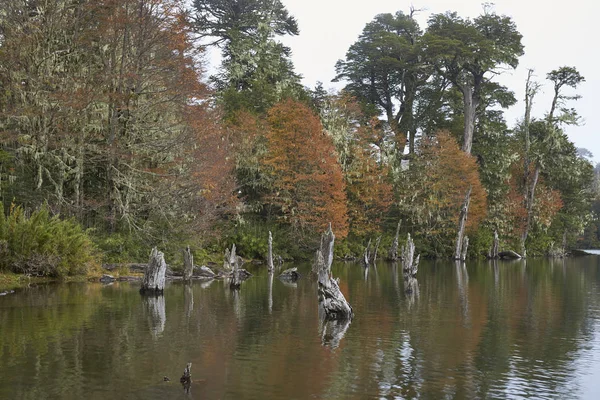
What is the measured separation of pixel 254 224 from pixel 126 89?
1624 centimetres

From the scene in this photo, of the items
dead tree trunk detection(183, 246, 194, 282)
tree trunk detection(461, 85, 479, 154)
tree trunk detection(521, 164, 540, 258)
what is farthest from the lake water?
tree trunk detection(521, 164, 540, 258)

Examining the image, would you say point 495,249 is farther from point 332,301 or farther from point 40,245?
point 40,245

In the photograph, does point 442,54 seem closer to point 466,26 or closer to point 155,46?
point 466,26

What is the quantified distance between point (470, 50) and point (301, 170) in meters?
21.5

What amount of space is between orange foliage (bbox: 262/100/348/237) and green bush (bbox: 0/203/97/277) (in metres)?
19.1

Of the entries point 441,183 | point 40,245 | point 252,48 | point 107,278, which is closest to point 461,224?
point 441,183

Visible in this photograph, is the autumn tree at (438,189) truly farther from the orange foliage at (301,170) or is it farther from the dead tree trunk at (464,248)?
the orange foliage at (301,170)

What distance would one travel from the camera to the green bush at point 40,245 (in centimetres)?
2389

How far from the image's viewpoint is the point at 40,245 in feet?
80.3

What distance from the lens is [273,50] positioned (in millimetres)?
57688

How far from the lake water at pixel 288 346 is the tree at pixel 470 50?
3471 centimetres

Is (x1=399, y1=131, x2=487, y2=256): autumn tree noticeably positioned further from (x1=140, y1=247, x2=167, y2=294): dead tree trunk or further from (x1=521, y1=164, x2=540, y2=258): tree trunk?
(x1=140, y1=247, x2=167, y2=294): dead tree trunk

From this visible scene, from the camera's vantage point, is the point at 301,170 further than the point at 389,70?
No

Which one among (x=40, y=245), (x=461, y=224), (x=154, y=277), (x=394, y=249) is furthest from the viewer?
(x=461, y=224)
